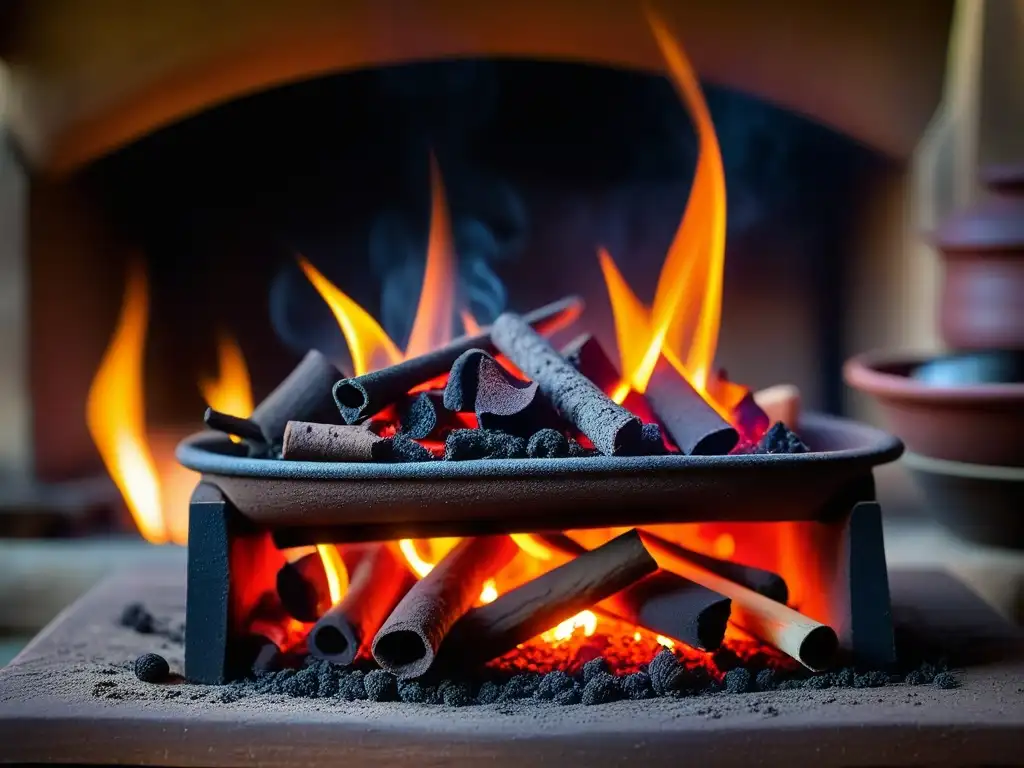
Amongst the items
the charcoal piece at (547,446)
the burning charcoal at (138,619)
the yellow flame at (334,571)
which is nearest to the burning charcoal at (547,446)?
the charcoal piece at (547,446)

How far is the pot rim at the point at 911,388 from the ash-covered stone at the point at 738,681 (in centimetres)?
75

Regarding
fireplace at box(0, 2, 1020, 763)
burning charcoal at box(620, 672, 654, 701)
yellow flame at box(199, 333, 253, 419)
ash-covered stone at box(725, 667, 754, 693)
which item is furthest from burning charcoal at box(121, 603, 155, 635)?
yellow flame at box(199, 333, 253, 419)

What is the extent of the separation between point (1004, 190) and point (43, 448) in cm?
191

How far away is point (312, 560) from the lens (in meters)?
1.47

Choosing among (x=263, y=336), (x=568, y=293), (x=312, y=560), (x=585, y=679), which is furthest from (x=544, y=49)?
(x=585, y=679)

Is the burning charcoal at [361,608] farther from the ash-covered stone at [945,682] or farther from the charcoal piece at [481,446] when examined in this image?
the ash-covered stone at [945,682]

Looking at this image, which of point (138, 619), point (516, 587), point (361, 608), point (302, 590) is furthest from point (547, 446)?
point (138, 619)

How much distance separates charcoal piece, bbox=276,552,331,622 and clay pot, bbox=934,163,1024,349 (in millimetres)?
1258

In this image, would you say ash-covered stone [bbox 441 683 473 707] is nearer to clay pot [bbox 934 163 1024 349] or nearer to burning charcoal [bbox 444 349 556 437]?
burning charcoal [bbox 444 349 556 437]

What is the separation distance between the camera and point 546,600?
1.31m

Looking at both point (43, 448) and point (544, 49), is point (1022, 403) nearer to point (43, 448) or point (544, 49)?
point (544, 49)

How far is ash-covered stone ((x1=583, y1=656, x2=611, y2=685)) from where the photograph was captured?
1249 mm

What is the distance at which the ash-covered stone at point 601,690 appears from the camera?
120 cm

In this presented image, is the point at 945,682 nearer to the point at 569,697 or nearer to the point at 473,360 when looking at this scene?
the point at 569,697
